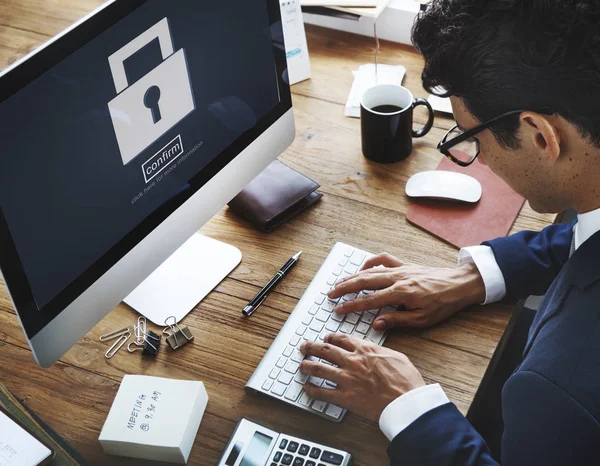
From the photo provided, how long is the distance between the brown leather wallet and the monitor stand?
8 cm

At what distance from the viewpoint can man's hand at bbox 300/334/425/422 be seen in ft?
3.50

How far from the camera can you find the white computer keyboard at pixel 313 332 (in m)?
1.10

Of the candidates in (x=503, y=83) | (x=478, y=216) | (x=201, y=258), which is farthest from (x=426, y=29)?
(x=201, y=258)

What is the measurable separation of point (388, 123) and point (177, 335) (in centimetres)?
57

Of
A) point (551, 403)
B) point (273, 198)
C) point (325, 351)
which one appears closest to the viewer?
point (551, 403)

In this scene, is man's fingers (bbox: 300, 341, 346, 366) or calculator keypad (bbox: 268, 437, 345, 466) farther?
man's fingers (bbox: 300, 341, 346, 366)

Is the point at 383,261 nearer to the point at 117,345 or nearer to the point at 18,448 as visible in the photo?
the point at 117,345

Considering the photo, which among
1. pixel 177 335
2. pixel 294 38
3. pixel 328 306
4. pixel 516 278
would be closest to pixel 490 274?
pixel 516 278

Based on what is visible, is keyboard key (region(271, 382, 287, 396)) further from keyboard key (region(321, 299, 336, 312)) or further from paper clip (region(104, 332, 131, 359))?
paper clip (region(104, 332, 131, 359))

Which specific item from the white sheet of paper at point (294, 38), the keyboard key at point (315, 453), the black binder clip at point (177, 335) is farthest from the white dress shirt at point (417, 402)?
the white sheet of paper at point (294, 38)

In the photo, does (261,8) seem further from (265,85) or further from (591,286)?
(591,286)

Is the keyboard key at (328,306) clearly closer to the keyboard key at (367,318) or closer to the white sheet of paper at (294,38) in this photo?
the keyboard key at (367,318)

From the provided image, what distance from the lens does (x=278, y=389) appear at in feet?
3.63

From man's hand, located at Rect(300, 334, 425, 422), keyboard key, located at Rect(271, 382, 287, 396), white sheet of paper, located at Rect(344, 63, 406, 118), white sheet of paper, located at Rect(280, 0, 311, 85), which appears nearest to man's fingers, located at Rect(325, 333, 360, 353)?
man's hand, located at Rect(300, 334, 425, 422)
